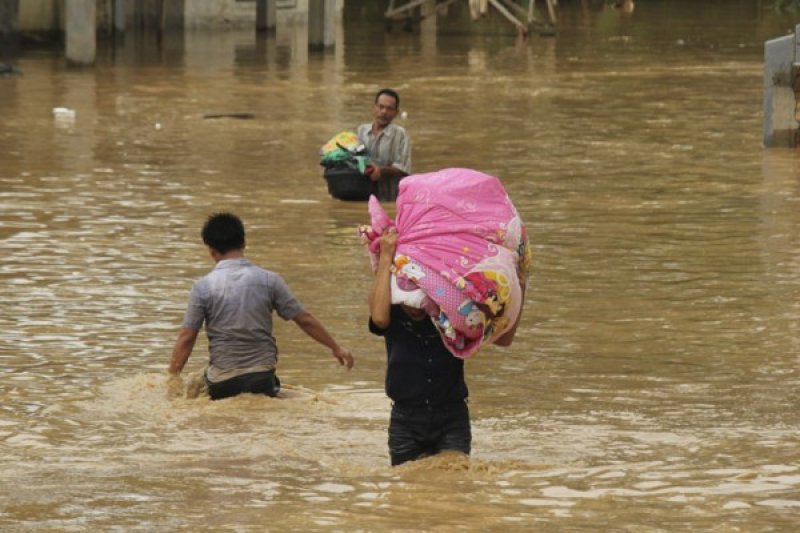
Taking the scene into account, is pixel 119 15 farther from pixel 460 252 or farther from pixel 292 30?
pixel 460 252

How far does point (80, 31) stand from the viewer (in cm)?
3030

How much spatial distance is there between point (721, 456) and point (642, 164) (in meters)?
11.9

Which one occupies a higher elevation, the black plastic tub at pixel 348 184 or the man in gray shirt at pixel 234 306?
the man in gray shirt at pixel 234 306

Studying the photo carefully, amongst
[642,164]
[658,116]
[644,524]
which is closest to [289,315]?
[644,524]

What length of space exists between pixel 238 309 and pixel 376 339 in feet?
7.65

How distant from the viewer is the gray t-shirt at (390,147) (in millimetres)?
15617

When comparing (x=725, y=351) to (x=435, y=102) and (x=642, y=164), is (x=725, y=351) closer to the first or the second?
(x=642, y=164)

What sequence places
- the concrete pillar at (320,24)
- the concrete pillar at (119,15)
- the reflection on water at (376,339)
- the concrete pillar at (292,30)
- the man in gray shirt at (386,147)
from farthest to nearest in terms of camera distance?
the concrete pillar at (119,15)
the concrete pillar at (292,30)
the concrete pillar at (320,24)
the man in gray shirt at (386,147)
the reflection on water at (376,339)

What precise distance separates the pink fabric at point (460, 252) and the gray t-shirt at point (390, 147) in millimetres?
8211

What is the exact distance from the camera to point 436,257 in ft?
23.6

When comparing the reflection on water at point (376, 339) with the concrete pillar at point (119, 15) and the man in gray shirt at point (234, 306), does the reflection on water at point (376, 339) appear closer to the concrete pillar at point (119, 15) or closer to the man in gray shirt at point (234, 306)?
the man in gray shirt at point (234, 306)

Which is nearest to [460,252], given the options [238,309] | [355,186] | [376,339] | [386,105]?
[238,309]

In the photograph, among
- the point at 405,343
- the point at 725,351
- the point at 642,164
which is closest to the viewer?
the point at 405,343

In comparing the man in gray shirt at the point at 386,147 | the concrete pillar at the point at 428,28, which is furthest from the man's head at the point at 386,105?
the concrete pillar at the point at 428,28
